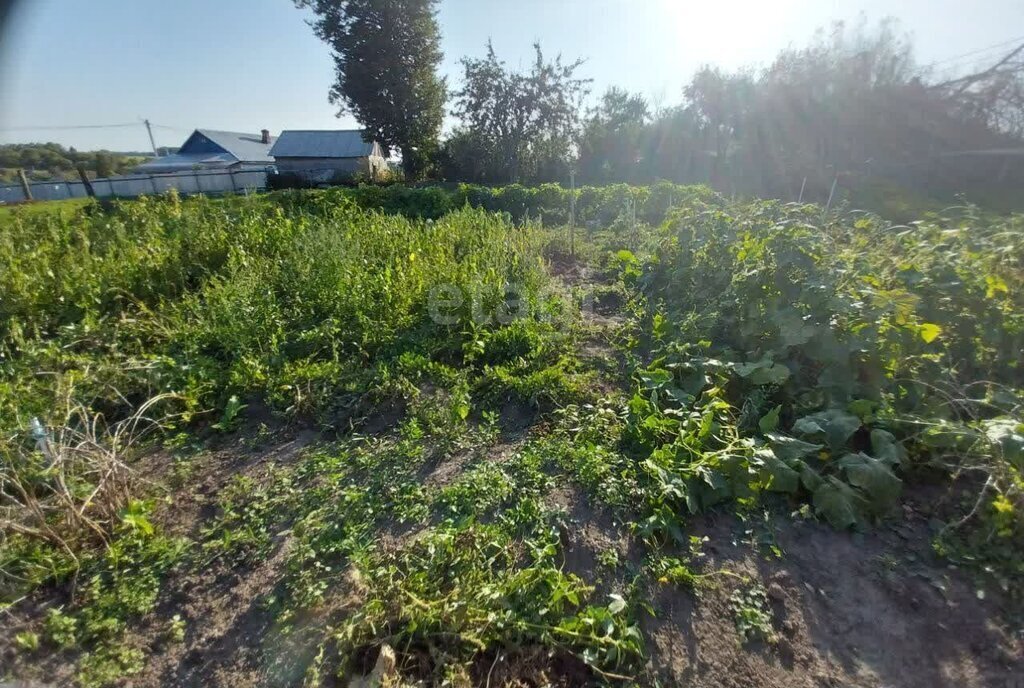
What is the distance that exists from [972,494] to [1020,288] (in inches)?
70.7

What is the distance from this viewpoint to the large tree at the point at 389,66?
20562 millimetres

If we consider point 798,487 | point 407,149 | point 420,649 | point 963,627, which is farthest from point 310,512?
point 407,149

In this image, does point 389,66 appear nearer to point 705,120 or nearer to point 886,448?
point 705,120

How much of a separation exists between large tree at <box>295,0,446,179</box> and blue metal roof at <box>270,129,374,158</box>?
9.32 feet

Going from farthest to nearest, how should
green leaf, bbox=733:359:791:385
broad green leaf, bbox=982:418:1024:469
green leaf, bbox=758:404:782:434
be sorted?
green leaf, bbox=733:359:791:385 → green leaf, bbox=758:404:782:434 → broad green leaf, bbox=982:418:1024:469

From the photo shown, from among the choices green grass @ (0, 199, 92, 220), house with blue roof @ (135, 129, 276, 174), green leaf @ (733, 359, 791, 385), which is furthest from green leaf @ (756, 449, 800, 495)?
house with blue roof @ (135, 129, 276, 174)

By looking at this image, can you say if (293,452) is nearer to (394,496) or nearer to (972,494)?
(394,496)

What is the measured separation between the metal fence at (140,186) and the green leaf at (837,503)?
18.3 meters

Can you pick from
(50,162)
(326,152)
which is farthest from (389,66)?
(50,162)

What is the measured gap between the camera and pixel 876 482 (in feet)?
6.24

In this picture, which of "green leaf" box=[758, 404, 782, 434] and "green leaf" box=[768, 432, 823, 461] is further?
"green leaf" box=[758, 404, 782, 434]

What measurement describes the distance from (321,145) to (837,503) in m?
29.7

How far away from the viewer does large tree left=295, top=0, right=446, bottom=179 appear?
67.5 ft

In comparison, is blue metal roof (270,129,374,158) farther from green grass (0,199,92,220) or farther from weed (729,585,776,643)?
weed (729,585,776,643)
